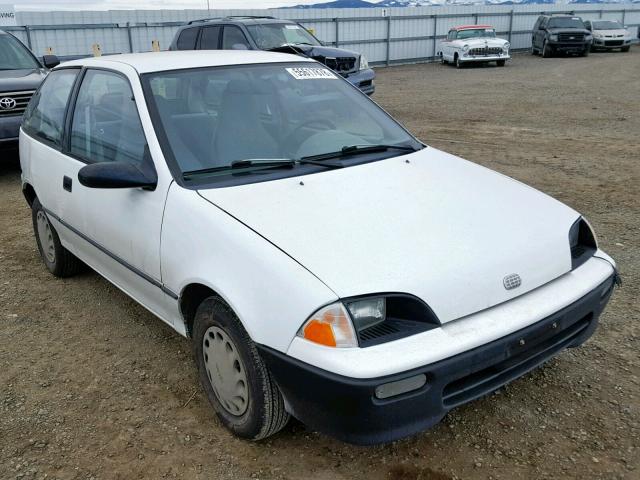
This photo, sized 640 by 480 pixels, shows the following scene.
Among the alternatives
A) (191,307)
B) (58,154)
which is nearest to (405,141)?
(191,307)

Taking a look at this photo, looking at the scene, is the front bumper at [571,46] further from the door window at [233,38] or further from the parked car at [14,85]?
the parked car at [14,85]

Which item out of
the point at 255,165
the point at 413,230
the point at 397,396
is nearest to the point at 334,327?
the point at 397,396

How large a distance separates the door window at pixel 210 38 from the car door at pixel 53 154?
7736 millimetres

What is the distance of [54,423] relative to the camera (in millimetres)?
3006

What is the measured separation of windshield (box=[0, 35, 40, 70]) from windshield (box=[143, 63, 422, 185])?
629cm

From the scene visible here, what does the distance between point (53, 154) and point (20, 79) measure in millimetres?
4570

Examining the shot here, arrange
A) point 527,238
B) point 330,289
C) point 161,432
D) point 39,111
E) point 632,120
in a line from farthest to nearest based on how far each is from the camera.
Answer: point 632,120 → point 39,111 → point 161,432 → point 527,238 → point 330,289

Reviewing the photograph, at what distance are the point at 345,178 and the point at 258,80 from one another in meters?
0.94

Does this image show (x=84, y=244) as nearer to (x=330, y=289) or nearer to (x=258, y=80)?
(x=258, y=80)

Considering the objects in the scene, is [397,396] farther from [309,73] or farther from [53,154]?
[53,154]

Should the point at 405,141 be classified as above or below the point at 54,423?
above

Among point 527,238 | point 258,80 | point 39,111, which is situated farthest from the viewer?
point 39,111

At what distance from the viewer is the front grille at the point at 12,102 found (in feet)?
25.0

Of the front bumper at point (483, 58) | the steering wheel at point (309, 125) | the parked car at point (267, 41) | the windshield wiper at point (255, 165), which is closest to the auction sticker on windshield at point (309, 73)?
the steering wheel at point (309, 125)
